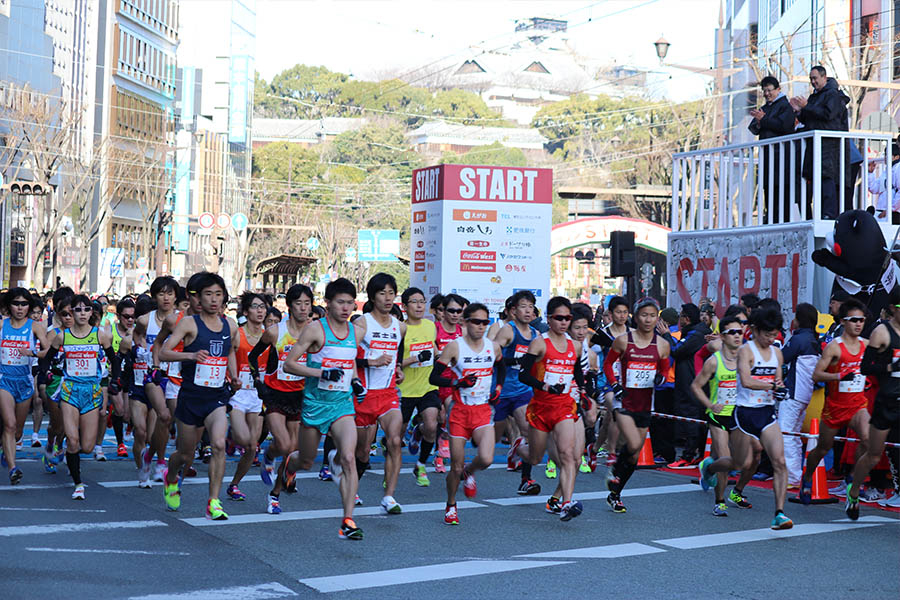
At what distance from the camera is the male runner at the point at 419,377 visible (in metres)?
12.4

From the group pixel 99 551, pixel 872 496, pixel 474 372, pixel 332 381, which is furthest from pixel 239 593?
pixel 872 496

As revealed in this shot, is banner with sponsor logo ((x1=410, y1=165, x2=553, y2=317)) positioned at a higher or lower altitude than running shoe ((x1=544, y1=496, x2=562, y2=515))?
higher

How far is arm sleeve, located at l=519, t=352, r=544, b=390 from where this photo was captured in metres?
10.2

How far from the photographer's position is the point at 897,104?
1304 inches

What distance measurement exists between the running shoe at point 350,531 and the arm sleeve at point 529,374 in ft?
6.23

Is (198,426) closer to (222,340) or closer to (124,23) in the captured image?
(222,340)

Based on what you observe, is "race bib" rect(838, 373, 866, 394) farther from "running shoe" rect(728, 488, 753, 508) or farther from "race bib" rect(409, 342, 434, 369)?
"race bib" rect(409, 342, 434, 369)

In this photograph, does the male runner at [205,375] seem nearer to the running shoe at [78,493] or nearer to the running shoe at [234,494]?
Answer: the running shoe at [234,494]

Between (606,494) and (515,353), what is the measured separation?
160cm

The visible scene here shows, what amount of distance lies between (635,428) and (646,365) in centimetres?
54

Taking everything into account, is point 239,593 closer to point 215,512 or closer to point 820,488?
point 215,512

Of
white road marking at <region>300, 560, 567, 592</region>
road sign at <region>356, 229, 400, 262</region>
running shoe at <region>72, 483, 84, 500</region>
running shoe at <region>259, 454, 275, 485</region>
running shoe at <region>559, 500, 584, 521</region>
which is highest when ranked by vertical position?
road sign at <region>356, 229, 400, 262</region>

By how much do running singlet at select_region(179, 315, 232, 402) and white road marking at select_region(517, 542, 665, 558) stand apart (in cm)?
284

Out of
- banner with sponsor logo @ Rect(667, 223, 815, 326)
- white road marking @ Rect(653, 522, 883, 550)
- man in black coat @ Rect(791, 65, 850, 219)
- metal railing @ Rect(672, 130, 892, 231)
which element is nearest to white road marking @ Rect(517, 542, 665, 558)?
white road marking @ Rect(653, 522, 883, 550)
